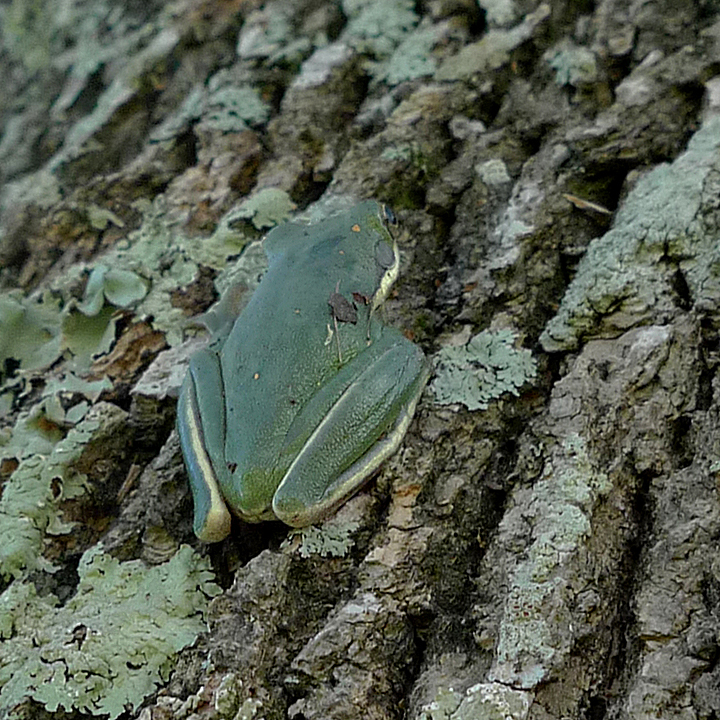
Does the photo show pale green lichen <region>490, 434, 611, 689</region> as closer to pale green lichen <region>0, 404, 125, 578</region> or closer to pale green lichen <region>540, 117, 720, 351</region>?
pale green lichen <region>540, 117, 720, 351</region>

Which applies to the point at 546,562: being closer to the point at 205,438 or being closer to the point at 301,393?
the point at 301,393

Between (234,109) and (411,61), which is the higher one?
(234,109)

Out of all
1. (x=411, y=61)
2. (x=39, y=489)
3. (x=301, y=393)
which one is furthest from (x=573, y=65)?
(x=39, y=489)

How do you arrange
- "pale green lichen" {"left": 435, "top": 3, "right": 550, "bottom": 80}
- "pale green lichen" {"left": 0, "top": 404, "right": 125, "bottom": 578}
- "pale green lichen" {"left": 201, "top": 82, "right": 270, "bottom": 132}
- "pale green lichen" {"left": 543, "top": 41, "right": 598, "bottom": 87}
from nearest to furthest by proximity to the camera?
"pale green lichen" {"left": 0, "top": 404, "right": 125, "bottom": 578} < "pale green lichen" {"left": 543, "top": 41, "right": 598, "bottom": 87} < "pale green lichen" {"left": 435, "top": 3, "right": 550, "bottom": 80} < "pale green lichen" {"left": 201, "top": 82, "right": 270, "bottom": 132}

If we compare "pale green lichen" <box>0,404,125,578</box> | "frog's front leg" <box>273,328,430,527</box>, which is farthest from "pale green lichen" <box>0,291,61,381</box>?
"frog's front leg" <box>273,328,430,527</box>

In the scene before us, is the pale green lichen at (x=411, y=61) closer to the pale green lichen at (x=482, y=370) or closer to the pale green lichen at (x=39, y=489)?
the pale green lichen at (x=482, y=370)

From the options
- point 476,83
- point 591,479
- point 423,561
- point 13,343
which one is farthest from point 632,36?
point 13,343

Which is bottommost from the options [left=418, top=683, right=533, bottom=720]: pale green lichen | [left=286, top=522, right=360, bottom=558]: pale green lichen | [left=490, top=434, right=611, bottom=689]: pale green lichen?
[left=490, top=434, right=611, bottom=689]: pale green lichen
